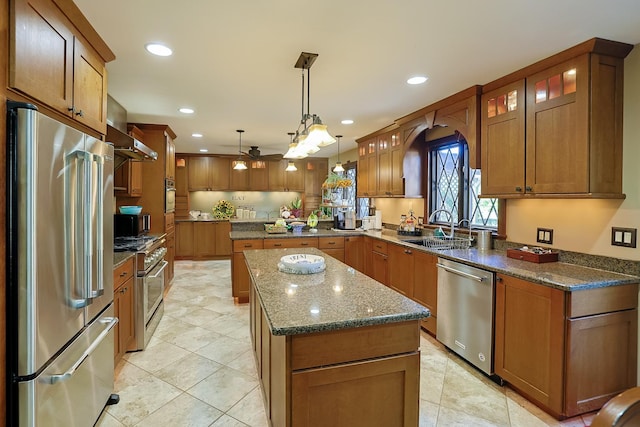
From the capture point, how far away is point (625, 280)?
212 cm

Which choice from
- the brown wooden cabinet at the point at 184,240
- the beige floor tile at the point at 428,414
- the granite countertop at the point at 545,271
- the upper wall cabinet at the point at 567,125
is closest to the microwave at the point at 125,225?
the granite countertop at the point at 545,271

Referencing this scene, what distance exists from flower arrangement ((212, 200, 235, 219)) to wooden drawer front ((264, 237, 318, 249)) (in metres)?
3.74

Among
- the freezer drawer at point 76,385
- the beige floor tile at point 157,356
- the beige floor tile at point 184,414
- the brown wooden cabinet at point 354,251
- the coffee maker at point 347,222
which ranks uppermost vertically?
the coffee maker at point 347,222

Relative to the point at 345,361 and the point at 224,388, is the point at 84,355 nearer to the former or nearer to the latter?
the point at 224,388

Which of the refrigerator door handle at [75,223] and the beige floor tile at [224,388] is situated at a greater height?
the refrigerator door handle at [75,223]

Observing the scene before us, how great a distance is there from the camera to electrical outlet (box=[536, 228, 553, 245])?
276 cm

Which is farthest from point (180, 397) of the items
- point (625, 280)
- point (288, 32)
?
point (625, 280)

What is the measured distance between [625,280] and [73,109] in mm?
3544

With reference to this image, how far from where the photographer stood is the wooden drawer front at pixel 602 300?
2.01 m

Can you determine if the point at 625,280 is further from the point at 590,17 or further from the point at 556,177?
the point at 590,17

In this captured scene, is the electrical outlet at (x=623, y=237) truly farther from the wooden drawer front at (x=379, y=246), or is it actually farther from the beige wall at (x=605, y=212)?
the wooden drawer front at (x=379, y=246)

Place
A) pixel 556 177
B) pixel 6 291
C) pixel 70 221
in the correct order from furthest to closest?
pixel 556 177, pixel 70 221, pixel 6 291

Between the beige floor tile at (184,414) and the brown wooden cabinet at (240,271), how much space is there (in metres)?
2.12

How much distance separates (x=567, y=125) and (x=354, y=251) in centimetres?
312
